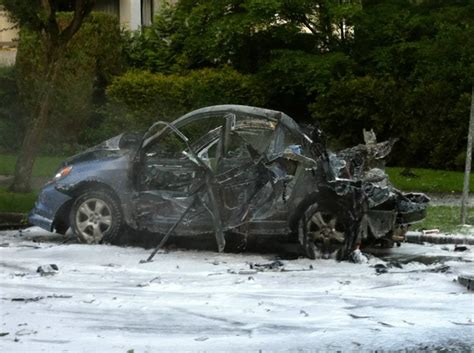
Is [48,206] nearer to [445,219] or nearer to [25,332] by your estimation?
[25,332]

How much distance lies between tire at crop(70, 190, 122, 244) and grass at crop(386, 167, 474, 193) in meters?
8.10

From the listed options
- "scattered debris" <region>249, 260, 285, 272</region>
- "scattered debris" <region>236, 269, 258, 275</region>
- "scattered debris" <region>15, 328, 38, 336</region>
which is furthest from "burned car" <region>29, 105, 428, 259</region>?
"scattered debris" <region>15, 328, 38, 336</region>

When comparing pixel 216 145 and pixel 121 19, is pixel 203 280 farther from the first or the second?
pixel 121 19

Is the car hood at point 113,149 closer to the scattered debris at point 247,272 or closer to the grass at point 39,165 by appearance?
the scattered debris at point 247,272

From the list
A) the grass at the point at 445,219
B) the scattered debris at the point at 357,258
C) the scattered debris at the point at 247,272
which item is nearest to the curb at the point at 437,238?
the grass at the point at 445,219

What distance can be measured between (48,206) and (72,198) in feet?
1.22

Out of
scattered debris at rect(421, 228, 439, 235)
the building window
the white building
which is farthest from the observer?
the building window

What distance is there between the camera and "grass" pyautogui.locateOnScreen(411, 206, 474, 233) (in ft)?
42.5

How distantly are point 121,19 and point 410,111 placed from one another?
404 inches

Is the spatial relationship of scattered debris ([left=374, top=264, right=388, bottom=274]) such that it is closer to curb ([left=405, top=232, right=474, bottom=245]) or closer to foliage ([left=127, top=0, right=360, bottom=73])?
curb ([left=405, top=232, right=474, bottom=245])

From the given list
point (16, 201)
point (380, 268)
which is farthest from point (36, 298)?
point (16, 201)

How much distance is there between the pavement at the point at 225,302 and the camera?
6730 mm

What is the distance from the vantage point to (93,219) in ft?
36.5

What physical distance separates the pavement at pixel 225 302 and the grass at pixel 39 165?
7399 millimetres
